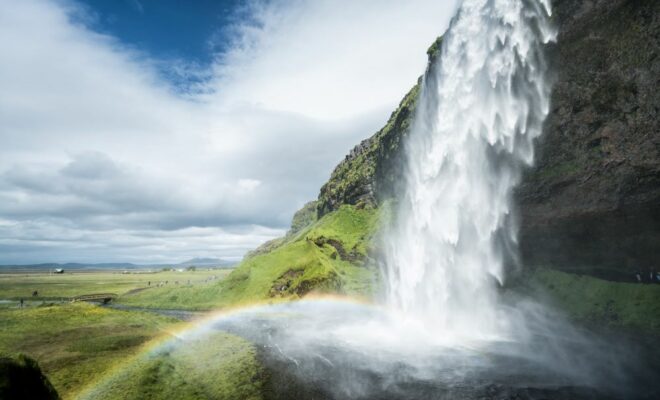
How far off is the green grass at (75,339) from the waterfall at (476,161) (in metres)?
30.5

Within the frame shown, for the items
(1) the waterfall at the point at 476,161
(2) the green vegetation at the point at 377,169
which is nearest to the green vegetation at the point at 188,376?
(1) the waterfall at the point at 476,161

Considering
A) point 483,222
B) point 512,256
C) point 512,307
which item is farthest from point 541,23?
point 512,307

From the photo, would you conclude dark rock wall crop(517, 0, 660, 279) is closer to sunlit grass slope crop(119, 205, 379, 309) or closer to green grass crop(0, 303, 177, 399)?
sunlit grass slope crop(119, 205, 379, 309)

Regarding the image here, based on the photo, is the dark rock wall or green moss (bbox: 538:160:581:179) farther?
green moss (bbox: 538:160:581:179)

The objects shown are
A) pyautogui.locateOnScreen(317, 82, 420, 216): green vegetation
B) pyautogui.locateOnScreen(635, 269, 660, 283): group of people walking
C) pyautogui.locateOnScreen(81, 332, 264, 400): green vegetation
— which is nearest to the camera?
pyautogui.locateOnScreen(81, 332, 264, 400): green vegetation

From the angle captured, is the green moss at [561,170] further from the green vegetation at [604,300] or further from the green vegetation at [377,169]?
the green vegetation at [377,169]

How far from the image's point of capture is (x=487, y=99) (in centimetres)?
4375

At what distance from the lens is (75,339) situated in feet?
109

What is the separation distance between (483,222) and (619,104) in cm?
1830

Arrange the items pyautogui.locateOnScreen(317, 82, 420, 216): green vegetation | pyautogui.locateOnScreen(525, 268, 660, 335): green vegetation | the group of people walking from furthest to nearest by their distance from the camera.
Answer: pyautogui.locateOnScreen(317, 82, 420, 216): green vegetation → the group of people walking → pyautogui.locateOnScreen(525, 268, 660, 335): green vegetation

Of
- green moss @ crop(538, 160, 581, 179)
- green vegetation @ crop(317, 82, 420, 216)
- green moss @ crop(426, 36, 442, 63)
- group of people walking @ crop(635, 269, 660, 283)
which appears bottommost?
group of people walking @ crop(635, 269, 660, 283)

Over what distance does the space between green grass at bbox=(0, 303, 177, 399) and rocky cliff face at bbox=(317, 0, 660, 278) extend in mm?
44960

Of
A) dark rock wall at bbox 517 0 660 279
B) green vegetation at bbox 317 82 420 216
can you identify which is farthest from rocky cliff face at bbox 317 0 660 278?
green vegetation at bbox 317 82 420 216

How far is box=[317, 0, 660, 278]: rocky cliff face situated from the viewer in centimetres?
3177
